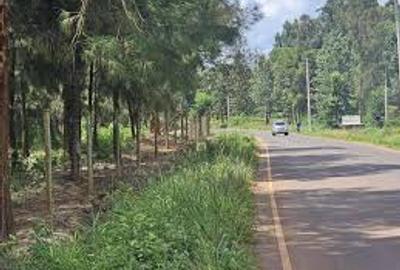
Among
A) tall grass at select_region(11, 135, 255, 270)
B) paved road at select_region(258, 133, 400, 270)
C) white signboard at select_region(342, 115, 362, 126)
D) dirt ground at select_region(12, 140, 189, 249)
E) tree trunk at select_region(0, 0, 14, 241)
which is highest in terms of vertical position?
tree trunk at select_region(0, 0, 14, 241)

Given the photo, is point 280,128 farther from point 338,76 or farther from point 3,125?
point 3,125

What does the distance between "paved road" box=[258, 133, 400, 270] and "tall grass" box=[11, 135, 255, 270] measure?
92cm

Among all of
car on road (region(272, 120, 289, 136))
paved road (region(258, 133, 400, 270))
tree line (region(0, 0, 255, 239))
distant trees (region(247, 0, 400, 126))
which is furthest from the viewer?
distant trees (region(247, 0, 400, 126))

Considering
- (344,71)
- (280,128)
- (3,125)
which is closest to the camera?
(3,125)

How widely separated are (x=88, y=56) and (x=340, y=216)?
6.83m

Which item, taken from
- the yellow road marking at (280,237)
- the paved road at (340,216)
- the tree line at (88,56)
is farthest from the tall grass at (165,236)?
the tree line at (88,56)

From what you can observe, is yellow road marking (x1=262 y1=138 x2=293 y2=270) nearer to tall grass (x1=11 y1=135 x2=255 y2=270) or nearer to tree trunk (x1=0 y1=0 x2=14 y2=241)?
tall grass (x1=11 y1=135 x2=255 y2=270)

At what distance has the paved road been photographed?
12047 millimetres

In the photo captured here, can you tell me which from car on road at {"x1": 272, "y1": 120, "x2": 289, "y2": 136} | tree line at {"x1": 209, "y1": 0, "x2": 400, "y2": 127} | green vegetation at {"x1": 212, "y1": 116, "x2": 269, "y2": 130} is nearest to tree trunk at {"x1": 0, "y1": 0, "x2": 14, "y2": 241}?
car on road at {"x1": 272, "y1": 120, "x2": 289, "y2": 136}

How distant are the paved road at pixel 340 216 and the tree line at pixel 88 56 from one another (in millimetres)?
4496

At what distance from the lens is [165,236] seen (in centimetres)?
1020

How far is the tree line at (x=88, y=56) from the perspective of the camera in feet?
52.2

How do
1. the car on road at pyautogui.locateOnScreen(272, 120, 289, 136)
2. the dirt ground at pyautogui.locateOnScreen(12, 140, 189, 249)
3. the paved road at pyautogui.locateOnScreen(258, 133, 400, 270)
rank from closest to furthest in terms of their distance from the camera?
the paved road at pyautogui.locateOnScreen(258, 133, 400, 270), the dirt ground at pyautogui.locateOnScreen(12, 140, 189, 249), the car on road at pyautogui.locateOnScreen(272, 120, 289, 136)

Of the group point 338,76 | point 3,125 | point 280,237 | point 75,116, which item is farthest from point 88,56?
point 338,76
